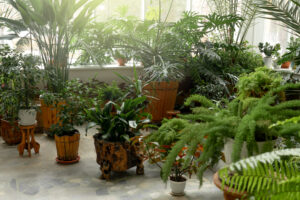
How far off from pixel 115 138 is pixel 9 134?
1.53m

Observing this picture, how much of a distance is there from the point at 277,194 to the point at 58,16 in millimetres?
3229

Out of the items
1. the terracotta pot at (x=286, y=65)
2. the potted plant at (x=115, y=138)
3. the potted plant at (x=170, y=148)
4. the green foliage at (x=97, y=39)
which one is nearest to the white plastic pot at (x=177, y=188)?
the potted plant at (x=170, y=148)

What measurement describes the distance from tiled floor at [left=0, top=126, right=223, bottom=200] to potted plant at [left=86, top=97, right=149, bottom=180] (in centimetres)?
15

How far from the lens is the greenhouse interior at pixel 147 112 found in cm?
175

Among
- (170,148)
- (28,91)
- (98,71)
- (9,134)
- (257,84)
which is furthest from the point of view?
(98,71)

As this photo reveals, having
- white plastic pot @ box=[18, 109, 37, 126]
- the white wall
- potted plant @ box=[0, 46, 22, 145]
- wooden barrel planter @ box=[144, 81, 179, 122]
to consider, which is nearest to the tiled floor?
white plastic pot @ box=[18, 109, 37, 126]

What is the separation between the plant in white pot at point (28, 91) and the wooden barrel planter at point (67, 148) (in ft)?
1.36

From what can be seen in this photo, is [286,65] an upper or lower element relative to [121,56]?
lower

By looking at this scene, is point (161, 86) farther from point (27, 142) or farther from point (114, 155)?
point (27, 142)

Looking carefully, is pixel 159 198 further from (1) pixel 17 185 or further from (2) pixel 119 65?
(2) pixel 119 65

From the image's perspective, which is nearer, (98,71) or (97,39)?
(97,39)

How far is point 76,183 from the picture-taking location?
302cm

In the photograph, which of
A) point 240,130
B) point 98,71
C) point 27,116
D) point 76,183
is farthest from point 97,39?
point 240,130

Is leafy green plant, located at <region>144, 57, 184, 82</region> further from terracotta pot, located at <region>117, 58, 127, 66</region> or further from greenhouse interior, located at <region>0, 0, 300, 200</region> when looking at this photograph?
terracotta pot, located at <region>117, 58, 127, 66</region>
